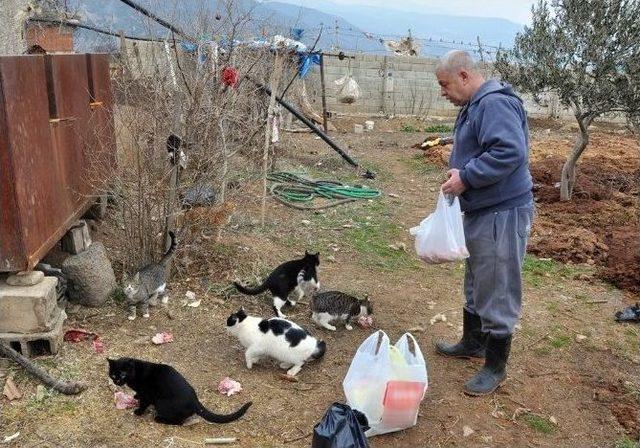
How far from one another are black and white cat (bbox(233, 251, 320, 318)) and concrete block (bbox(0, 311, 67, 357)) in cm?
151

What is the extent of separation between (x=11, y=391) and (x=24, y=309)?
0.53 m

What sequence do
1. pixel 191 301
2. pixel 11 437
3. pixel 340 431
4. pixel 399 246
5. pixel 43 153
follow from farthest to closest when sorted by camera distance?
pixel 399 246, pixel 191 301, pixel 43 153, pixel 11 437, pixel 340 431

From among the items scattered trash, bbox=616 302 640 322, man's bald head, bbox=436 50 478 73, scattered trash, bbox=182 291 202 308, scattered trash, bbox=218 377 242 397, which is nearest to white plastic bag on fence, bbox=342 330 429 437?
scattered trash, bbox=218 377 242 397

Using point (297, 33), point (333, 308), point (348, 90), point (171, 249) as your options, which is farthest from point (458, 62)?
point (348, 90)

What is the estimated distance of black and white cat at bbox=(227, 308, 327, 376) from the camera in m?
3.82

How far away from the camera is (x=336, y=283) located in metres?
5.57

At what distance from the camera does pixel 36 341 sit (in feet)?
12.3

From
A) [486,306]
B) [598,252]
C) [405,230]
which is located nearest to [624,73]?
[598,252]

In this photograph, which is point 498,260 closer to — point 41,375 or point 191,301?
point 191,301

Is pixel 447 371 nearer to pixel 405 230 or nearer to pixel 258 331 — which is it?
pixel 258 331

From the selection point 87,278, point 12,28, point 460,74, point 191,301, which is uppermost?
point 12,28

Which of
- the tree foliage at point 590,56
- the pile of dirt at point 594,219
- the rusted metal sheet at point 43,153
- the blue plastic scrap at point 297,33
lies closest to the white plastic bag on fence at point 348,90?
the blue plastic scrap at point 297,33

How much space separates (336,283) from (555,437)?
8.68ft

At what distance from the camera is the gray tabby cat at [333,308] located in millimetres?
4477
